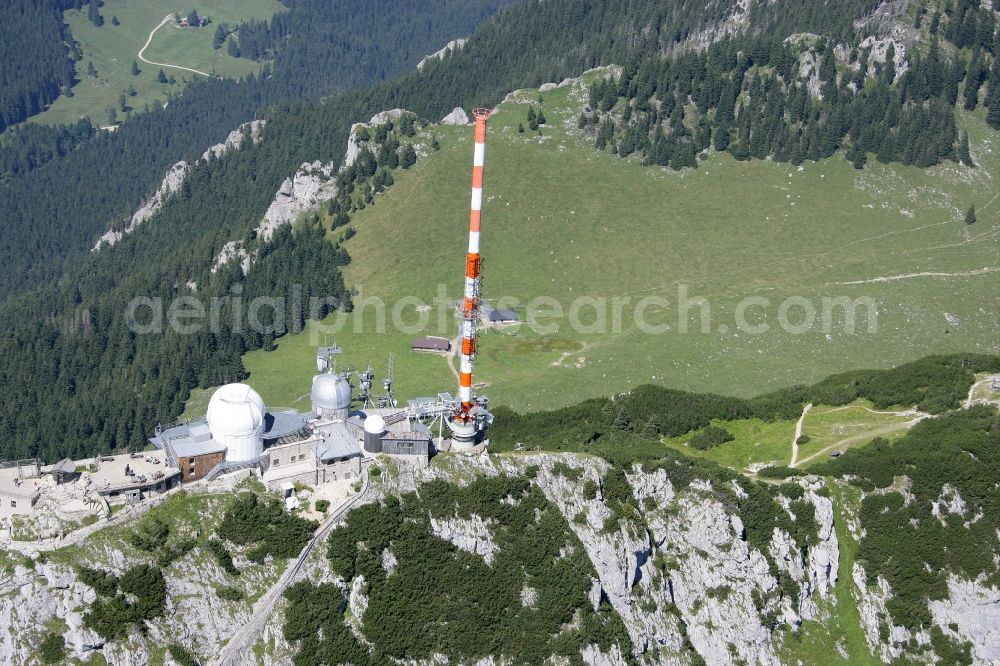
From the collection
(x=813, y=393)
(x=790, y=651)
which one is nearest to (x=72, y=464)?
(x=790, y=651)

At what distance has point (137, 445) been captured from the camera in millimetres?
164250

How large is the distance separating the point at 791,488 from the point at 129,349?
134m

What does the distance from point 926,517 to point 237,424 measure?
2772 inches

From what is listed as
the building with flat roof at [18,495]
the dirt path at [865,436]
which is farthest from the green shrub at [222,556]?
the dirt path at [865,436]

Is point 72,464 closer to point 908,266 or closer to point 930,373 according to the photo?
point 930,373

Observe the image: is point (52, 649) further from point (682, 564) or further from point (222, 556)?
point (682, 564)

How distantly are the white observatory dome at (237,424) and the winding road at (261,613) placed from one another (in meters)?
10.6

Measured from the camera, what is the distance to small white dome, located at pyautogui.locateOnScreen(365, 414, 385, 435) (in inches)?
3927

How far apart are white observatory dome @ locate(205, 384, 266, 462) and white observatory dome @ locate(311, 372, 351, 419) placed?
944 centimetres

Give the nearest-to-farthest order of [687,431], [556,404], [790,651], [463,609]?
[463,609] → [790,651] → [687,431] → [556,404]

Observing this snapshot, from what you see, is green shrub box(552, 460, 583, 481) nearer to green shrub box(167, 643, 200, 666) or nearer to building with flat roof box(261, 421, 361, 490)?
building with flat roof box(261, 421, 361, 490)

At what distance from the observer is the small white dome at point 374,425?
327 feet

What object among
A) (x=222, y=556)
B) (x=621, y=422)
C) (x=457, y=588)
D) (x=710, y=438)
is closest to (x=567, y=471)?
(x=457, y=588)

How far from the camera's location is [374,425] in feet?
328
